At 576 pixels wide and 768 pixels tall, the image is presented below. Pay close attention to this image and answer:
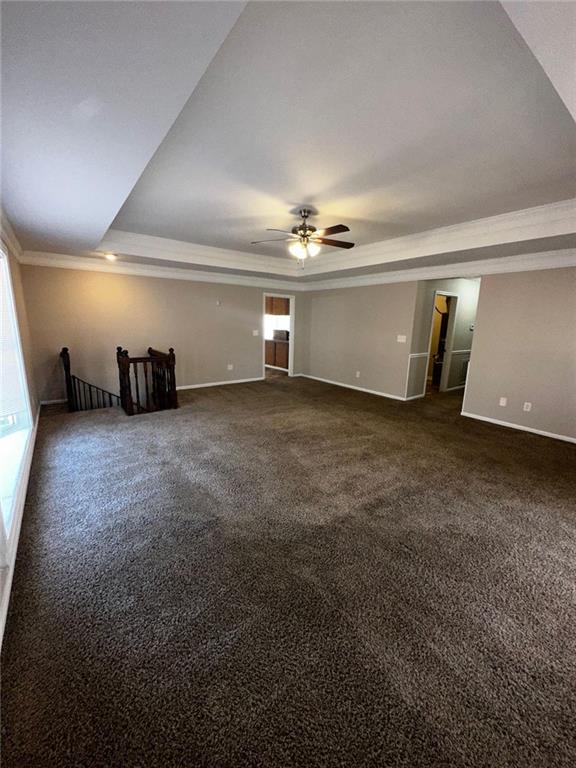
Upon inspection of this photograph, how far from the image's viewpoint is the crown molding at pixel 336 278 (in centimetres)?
399

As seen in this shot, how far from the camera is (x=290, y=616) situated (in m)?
1.52

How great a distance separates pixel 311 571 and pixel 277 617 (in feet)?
1.16

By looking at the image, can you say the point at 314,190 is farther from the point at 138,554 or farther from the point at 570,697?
the point at 570,697

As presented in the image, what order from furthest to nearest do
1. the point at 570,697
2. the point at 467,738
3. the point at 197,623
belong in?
the point at 197,623
the point at 570,697
the point at 467,738

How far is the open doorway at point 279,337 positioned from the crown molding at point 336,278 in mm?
1119

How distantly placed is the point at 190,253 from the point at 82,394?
301 centimetres

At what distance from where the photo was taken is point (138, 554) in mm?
1904

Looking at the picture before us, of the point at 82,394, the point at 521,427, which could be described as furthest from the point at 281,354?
the point at 521,427

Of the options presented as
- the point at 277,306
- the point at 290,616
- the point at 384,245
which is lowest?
the point at 290,616

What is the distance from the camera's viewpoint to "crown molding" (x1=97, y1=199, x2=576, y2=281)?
10.4ft

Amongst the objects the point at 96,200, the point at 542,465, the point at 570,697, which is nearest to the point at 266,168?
the point at 96,200

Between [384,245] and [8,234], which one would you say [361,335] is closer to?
[384,245]

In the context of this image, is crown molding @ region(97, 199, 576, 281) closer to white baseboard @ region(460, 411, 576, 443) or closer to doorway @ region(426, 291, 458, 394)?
doorway @ region(426, 291, 458, 394)

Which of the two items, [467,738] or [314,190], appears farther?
[314,190]
